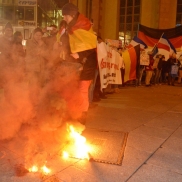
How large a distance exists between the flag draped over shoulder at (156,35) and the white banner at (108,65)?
5.27 meters

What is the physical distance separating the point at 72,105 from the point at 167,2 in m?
19.4

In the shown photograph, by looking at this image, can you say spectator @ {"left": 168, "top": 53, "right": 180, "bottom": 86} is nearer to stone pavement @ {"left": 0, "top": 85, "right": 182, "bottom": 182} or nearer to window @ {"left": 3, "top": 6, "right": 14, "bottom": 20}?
stone pavement @ {"left": 0, "top": 85, "right": 182, "bottom": 182}

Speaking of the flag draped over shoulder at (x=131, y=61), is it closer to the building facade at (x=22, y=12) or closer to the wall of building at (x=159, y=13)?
the building facade at (x=22, y=12)

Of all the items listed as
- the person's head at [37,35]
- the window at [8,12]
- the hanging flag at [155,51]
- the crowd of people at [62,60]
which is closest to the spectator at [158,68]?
the hanging flag at [155,51]

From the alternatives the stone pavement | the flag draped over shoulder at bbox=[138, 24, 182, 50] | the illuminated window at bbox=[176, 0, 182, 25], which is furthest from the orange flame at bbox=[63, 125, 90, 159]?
the illuminated window at bbox=[176, 0, 182, 25]

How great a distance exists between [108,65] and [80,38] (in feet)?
14.1

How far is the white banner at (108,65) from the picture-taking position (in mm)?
6675

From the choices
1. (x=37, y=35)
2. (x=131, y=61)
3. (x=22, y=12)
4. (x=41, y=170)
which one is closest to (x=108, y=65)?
(x=131, y=61)

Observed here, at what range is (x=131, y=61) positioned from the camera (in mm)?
10469

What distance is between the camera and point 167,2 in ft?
68.6

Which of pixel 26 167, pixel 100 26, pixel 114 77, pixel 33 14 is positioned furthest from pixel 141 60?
pixel 100 26

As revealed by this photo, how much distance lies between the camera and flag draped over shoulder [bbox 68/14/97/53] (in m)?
3.67

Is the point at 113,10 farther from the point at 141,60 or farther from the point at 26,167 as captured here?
the point at 26,167

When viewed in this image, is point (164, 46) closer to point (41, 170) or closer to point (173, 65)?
point (173, 65)
